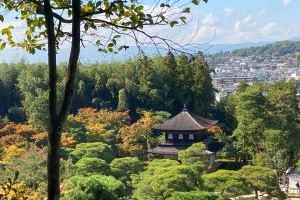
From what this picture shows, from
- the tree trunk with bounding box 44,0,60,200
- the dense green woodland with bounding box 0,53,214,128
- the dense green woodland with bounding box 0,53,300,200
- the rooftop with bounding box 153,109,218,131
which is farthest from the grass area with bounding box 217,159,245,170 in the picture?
the tree trunk with bounding box 44,0,60,200

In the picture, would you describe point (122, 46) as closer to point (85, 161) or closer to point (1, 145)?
point (85, 161)

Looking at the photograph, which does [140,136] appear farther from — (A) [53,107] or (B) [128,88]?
(A) [53,107]

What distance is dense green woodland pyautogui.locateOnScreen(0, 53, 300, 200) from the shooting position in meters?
13.9

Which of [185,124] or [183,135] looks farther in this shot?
[185,124]

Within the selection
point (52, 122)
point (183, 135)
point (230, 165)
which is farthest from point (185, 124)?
point (52, 122)

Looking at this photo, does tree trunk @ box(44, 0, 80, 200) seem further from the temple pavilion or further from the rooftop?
the rooftop

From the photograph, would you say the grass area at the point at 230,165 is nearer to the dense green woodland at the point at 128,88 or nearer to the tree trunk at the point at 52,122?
the dense green woodland at the point at 128,88

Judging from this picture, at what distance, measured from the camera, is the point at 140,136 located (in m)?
24.9

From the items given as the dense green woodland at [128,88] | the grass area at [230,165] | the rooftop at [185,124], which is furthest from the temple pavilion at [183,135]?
the dense green woodland at [128,88]

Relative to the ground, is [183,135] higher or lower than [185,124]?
lower

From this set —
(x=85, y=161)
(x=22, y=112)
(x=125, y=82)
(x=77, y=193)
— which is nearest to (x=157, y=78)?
(x=125, y=82)

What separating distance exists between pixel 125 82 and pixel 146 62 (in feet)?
96.4

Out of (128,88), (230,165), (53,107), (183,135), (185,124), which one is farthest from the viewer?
(128,88)

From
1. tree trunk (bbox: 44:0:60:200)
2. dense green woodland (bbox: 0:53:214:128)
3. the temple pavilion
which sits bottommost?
the temple pavilion
